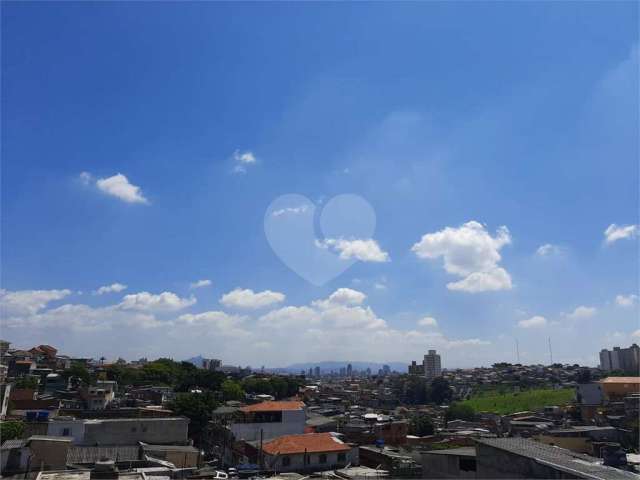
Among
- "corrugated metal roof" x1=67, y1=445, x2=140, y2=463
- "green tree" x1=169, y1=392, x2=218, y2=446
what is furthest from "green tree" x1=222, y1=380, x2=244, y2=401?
"corrugated metal roof" x1=67, y1=445, x2=140, y2=463

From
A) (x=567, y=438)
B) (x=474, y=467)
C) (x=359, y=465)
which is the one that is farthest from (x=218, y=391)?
(x=474, y=467)

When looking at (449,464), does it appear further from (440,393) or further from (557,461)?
(440,393)

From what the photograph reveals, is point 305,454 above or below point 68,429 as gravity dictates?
below

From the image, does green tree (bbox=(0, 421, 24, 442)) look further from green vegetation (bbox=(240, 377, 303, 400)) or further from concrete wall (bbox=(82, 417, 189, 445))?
green vegetation (bbox=(240, 377, 303, 400))

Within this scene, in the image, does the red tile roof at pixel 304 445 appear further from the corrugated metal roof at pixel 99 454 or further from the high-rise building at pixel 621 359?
the high-rise building at pixel 621 359

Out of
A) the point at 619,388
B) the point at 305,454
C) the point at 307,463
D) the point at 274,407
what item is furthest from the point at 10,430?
the point at 619,388

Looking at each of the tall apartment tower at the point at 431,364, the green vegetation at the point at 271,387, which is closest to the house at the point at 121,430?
the green vegetation at the point at 271,387

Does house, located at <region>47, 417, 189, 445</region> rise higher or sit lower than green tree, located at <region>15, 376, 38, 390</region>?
Answer: lower
